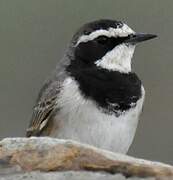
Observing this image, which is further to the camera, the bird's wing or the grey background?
the grey background

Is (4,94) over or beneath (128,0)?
beneath

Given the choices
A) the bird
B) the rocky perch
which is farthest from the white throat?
the rocky perch

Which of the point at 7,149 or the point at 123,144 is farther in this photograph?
the point at 123,144

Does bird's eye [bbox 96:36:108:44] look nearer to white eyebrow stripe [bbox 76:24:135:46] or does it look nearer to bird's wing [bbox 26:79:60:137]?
Result: white eyebrow stripe [bbox 76:24:135:46]

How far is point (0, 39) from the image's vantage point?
44.6 feet

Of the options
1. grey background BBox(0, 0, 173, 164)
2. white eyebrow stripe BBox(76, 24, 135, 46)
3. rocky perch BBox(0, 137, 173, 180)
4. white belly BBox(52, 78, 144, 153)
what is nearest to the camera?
rocky perch BBox(0, 137, 173, 180)

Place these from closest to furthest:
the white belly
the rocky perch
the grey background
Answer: the rocky perch, the white belly, the grey background

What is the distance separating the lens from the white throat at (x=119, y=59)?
9492mm

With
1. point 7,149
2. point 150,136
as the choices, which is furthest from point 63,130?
point 150,136

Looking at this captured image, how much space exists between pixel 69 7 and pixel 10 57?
29.9 inches

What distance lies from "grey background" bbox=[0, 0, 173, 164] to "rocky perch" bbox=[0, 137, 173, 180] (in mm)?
3726

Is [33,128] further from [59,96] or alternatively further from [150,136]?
[150,136]

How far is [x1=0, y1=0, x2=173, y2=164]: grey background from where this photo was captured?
11.8 m

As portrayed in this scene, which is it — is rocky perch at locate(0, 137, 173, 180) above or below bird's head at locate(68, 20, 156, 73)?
below
